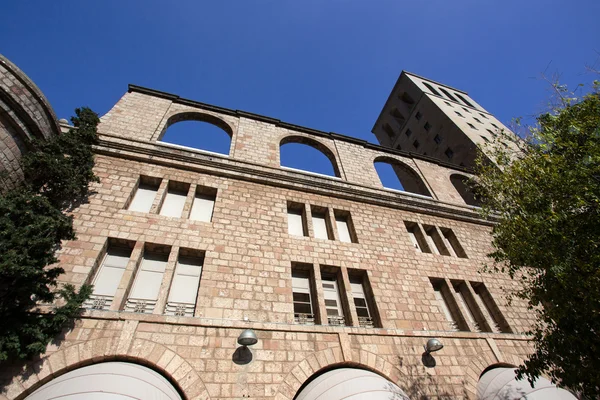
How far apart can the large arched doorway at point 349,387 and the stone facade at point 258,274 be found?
11.2 inches

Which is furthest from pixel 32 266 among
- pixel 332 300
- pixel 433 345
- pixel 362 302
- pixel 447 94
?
pixel 447 94

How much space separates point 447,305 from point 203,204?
854cm

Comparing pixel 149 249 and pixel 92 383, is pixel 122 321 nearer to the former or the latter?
pixel 92 383

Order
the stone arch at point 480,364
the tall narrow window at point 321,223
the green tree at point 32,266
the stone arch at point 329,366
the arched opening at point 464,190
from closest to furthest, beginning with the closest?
the green tree at point 32,266 → the stone arch at point 329,366 → the stone arch at point 480,364 → the tall narrow window at point 321,223 → the arched opening at point 464,190

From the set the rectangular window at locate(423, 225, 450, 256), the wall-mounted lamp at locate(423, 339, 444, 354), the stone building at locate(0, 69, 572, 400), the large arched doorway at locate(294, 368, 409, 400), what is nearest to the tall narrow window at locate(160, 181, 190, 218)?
the stone building at locate(0, 69, 572, 400)

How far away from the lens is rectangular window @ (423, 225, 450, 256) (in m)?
11.0

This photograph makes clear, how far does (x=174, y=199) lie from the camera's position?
9.21m

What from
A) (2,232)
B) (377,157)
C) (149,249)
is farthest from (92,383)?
(377,157)

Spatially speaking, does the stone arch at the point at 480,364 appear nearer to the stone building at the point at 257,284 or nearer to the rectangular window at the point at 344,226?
the stone building at the point at 257,284

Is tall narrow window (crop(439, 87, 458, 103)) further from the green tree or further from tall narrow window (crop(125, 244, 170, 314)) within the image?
the green tree

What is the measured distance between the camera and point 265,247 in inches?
330

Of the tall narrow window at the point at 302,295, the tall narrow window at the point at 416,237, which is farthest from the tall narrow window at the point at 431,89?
the tall narrow window at the point at 302,295

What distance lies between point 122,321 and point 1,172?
4.23m

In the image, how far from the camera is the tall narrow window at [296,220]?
9688 mm
